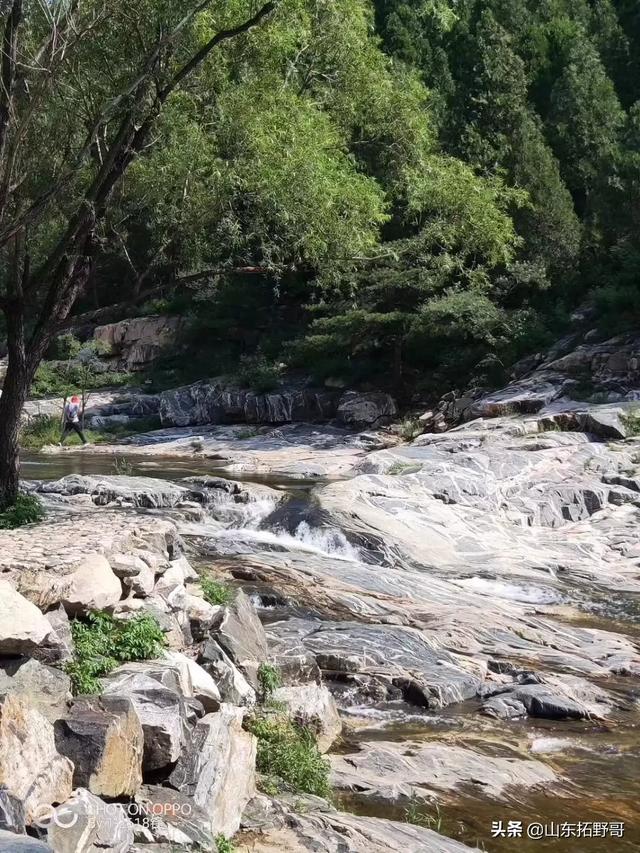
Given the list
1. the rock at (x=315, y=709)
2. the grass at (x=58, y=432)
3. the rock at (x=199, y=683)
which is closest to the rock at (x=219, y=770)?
the rock at (x=199, y=683)

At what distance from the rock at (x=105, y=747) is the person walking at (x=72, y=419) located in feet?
73.3

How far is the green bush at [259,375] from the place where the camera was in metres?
30.3

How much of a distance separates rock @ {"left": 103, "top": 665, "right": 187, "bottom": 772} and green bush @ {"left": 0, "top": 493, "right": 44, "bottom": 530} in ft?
15.1

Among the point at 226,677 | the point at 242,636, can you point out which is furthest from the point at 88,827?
the point at 242,636

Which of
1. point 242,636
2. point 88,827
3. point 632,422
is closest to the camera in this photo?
point 88,827

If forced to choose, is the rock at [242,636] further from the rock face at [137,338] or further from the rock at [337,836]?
the rock face at [137,338]

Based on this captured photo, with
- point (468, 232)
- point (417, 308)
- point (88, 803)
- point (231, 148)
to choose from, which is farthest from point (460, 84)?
point (88, 803)

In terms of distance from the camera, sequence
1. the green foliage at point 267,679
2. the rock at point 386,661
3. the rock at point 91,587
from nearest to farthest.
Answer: the rock at point 91,587, the green foliage at point 267,679, the rock at point 386,661

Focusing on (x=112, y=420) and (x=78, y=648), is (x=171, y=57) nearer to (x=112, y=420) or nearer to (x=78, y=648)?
(x=78, y=648)

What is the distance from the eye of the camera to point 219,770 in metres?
5.28

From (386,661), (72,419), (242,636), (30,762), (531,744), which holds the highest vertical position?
(72,419)

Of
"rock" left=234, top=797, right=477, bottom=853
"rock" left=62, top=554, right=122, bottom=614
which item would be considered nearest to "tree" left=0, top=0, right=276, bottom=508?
"rock" left=62, top=554, right=122, bottom=614

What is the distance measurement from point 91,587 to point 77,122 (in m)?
6.59

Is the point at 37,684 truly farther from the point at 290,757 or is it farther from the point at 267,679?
the point at 267,679
